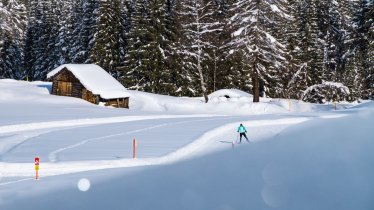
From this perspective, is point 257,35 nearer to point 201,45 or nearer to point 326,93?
point 201,45

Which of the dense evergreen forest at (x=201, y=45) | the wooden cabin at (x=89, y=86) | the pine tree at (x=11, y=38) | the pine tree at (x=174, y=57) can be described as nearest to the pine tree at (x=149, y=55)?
the dense evergreen forest at (x=201, y=45)

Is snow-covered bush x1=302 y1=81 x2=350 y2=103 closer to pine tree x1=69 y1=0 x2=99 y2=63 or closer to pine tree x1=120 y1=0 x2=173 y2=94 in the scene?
pine tree x1=120 y1=0 x2=173 y2=94

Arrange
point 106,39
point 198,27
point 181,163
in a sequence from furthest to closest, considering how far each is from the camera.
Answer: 1. point 106,39
2. point 198,27
3. point 181,163

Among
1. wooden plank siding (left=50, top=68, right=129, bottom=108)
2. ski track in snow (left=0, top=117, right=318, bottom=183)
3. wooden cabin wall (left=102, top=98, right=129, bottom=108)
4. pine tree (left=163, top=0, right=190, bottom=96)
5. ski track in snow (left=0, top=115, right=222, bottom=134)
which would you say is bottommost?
ski track in snow (left=0, top=117, right=318, bottom=183)

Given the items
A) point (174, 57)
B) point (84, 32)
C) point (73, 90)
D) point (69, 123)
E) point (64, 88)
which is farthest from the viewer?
point (84, 32)

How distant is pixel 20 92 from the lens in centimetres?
4291

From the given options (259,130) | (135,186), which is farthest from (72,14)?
(135,186)

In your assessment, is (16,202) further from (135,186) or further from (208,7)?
(208,7)

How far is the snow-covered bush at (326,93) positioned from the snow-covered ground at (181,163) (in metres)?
15.4

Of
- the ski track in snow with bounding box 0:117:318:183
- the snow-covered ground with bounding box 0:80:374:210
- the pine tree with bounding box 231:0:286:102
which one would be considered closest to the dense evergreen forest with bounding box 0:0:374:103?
the pine tree with bounding box 231:0:286:102

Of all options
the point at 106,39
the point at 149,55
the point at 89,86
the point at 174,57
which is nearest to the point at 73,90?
the point at 89,86

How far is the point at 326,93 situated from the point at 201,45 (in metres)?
16.4

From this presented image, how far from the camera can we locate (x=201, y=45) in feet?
143

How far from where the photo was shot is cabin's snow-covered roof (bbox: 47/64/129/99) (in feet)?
132
